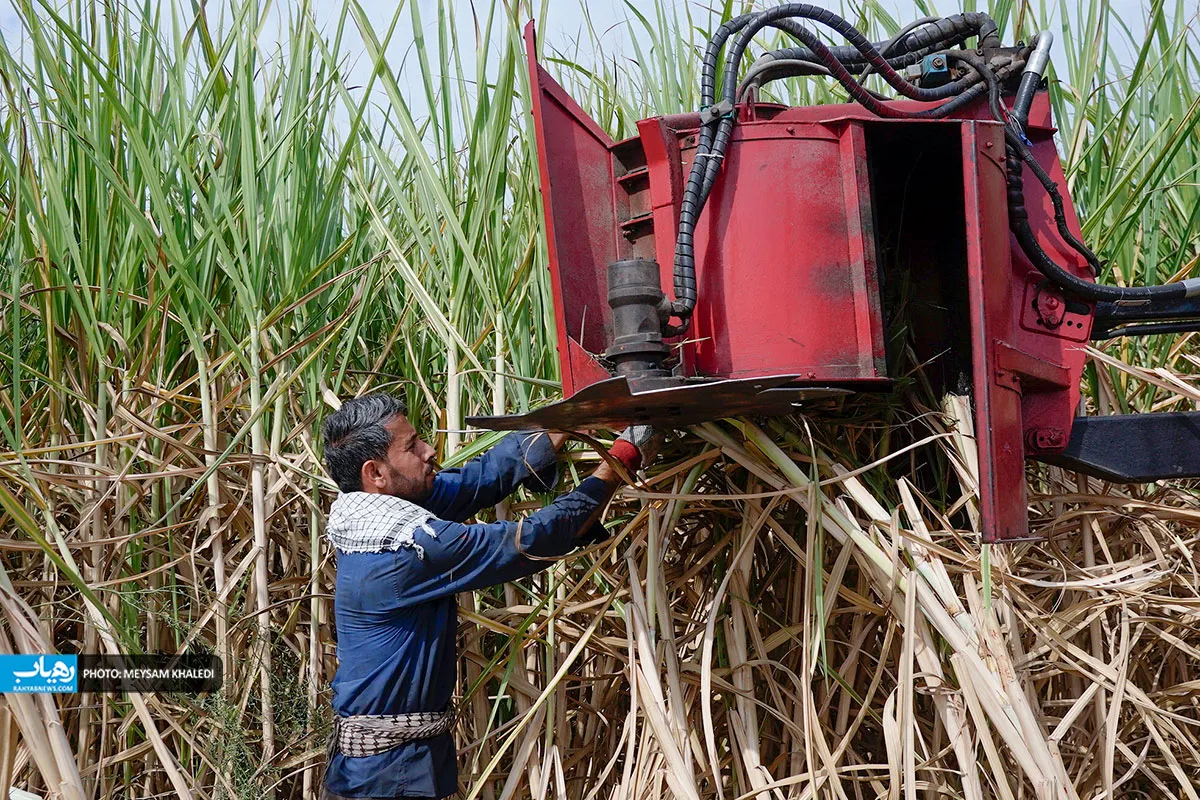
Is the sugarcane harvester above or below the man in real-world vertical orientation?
above

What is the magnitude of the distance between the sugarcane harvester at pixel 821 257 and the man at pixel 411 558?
32cm

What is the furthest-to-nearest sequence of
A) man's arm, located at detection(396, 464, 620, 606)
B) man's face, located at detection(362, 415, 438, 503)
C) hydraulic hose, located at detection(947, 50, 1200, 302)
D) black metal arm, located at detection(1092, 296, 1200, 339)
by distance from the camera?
man's face, located at detection(362, 415, 438, 503) → man's arm, located at detection(396, 464, 620, 606) → black metal arm, located at detection(1092, 296, 1200, 339) → hydraulic hose, located at detection(947, 50, 1200, 302)

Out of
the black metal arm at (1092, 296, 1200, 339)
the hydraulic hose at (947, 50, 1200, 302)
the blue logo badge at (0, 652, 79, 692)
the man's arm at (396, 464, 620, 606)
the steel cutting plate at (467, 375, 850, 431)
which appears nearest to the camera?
the steel cutting plate at (467, 375, 850, 431)

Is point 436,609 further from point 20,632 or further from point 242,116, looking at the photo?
point 242,116

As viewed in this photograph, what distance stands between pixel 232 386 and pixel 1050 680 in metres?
1.98

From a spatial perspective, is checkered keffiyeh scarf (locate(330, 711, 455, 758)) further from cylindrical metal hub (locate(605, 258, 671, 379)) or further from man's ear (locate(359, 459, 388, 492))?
cylindrical metal hub (locate(605, 258, 671, 379))

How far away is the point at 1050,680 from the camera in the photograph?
7.63 feet

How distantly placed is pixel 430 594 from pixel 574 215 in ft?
2.69

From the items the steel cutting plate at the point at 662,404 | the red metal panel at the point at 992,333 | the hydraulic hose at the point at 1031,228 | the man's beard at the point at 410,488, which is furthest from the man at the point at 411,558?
the hydraulic hose at the point at 1031,228

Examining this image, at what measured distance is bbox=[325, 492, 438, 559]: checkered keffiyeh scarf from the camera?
2.17 metres

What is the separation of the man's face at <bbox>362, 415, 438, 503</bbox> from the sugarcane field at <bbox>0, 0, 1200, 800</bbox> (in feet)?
0.04

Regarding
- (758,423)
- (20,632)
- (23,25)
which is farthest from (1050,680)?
(23,25)

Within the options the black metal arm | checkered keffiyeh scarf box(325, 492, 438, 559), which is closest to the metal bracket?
the black metal arm

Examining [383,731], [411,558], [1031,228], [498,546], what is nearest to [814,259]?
[1031,228]
